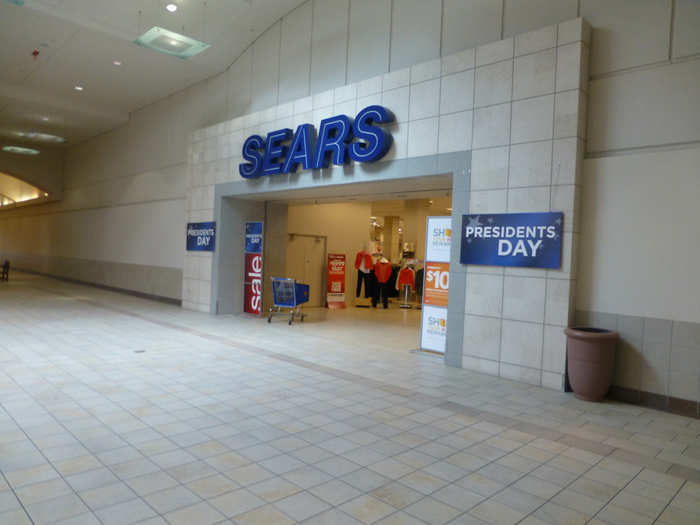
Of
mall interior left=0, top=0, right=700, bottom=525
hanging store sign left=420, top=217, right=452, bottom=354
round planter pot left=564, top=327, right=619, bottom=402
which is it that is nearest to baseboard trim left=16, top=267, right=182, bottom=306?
mall interior left=0, top=0, right=700, bottom=525

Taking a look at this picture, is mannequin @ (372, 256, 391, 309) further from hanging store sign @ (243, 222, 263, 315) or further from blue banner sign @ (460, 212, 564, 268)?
blue banner sign @ (460, 212, 564, 268)

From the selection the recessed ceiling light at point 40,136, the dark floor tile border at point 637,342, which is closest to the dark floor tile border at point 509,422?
the dark floor tile border at point 637,342

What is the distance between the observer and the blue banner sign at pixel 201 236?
11344mm

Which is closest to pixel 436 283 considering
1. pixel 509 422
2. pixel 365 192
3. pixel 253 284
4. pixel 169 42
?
pixel 365 192

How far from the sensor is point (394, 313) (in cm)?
1315

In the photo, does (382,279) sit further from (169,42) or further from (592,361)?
(592,361)

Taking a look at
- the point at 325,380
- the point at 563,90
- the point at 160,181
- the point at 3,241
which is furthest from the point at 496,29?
the point at 3,241

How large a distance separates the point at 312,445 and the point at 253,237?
7.93 m

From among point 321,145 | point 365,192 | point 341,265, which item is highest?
point 321,145

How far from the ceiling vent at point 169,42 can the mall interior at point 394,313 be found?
0.32ft

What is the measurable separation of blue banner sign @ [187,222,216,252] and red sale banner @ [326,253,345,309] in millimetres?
3581

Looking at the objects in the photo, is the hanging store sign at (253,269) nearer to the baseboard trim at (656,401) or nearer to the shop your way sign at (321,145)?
the shop your way sign at (321,145)

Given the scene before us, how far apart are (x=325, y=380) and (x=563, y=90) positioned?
4.61m

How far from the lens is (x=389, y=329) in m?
10.2
